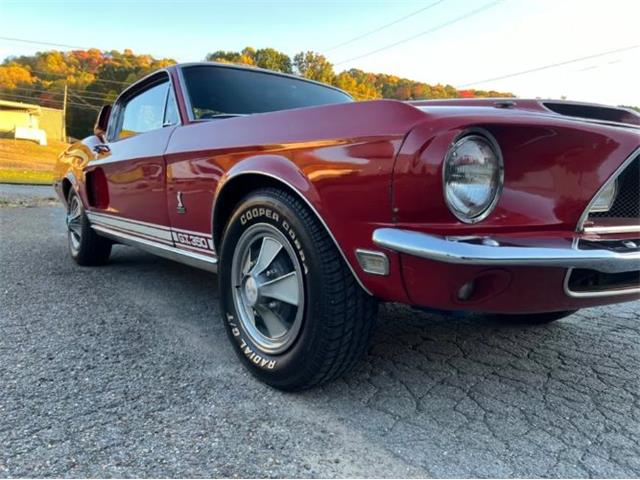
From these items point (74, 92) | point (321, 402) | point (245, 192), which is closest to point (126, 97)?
point (245, 192)

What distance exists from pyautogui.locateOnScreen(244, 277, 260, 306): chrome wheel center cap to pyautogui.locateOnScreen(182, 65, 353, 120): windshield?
115 centimetres

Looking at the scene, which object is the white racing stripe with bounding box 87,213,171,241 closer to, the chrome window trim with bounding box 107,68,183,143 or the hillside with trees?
the chrome window trim with bounding box 107,68,183,143

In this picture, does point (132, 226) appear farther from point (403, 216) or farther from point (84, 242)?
point (403, 216)

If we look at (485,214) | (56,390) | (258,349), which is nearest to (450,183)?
(485,214)

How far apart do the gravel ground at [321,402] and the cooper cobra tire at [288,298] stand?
0.15m

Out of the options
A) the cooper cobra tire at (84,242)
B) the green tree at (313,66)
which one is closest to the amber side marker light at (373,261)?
the cooper cobra tire at (84,242)

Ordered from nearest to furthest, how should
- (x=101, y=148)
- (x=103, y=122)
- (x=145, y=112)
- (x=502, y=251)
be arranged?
(x=502, y=251), (x=145, y=112), (x=101, y=148), (x=103, y=122)

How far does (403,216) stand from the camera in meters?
1.63

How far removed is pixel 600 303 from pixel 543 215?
0.44 m

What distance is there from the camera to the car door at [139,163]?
3055 mm

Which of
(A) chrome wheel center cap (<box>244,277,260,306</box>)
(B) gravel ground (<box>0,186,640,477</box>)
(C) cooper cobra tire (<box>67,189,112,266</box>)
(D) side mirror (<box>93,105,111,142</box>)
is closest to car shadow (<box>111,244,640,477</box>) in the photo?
(B) gravel ground (<box>0,186,640,477</box>)

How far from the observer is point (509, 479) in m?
1.53

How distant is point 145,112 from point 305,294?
94.6 inches

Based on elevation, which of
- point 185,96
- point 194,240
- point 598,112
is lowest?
point 194,240
